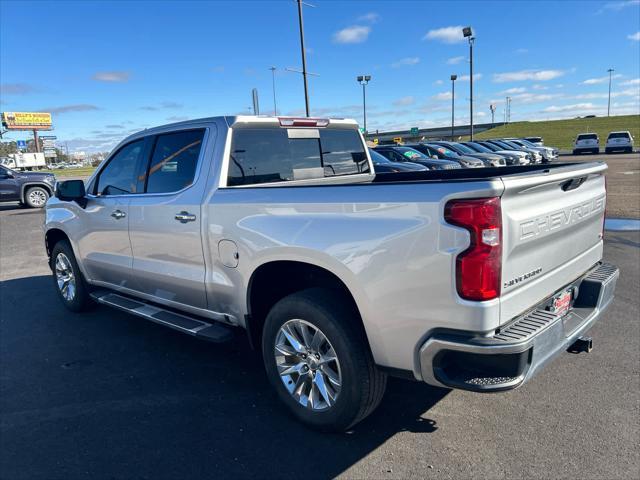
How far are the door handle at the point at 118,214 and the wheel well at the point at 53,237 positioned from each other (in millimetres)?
1472

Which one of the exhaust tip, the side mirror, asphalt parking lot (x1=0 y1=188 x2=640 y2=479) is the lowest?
→ asphalt parking lot (x1=0 y1=188 x2=640 y2=479)

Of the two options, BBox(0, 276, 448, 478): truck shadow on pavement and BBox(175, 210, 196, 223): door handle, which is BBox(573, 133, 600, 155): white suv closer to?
BBox(0, 276, 448, 478): truck shadow on pavement

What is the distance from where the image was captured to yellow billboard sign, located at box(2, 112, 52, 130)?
3829 inches

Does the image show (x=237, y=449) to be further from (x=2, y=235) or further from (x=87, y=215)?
(x=2, y=235)

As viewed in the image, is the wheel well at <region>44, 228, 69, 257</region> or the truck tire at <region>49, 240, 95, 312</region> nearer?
the truck tire at <region>49, 240, 95, 312</region>

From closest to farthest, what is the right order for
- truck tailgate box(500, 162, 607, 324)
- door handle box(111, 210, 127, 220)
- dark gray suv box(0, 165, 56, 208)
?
truck tailgate box(500, 162, 607, 324) < door handle box(111, 210, 127, 220) < dark gray suv box(0, 165, 56, 208)

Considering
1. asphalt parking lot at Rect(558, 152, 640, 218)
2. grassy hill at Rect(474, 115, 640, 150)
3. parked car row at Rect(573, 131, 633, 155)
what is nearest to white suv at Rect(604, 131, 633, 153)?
parked car row at Rect(573, 131, 633, 155)

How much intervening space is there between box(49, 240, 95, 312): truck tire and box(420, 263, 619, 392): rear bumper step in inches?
170

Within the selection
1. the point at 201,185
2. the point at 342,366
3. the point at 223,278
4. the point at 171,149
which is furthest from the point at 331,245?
the point at 171,149

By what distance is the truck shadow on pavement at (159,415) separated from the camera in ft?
9.36

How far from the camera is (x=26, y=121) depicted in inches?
3932

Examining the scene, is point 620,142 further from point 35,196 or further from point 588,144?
point 35,196

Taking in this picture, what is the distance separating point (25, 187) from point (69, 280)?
14.3 m

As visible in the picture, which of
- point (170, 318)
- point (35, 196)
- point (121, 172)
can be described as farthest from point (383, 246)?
point (35, 196)
